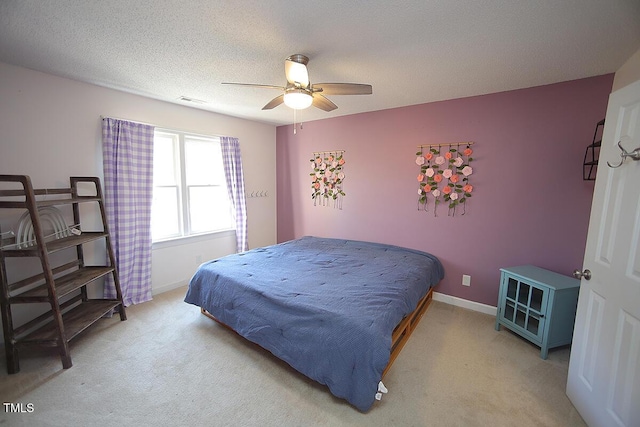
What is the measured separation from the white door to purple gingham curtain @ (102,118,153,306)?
3.93 metres

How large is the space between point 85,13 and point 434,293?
391 cm

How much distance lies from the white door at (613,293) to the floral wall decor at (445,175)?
4.23ft

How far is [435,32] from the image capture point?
156cm

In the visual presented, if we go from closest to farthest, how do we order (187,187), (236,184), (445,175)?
(445,175) → (187,187) → (236,184)

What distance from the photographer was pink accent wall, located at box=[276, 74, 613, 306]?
2.28m

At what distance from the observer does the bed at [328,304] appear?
1.52 meters

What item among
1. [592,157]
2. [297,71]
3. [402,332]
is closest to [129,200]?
[297,71]

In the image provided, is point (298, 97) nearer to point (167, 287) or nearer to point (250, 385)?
point (250, 385)

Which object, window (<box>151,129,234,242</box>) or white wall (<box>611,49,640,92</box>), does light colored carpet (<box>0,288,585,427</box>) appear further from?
white wall (<box>611,49,640,92</box>)

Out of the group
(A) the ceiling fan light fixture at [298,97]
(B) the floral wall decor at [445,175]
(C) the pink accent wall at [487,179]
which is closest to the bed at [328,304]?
(C) the pink accent wall at [487,179]

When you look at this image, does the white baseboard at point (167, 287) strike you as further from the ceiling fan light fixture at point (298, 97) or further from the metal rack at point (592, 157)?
the metal rack at point (592, 157)

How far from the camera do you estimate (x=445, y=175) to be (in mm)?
2865

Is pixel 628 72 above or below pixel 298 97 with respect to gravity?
above

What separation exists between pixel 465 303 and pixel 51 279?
12.8 ft
